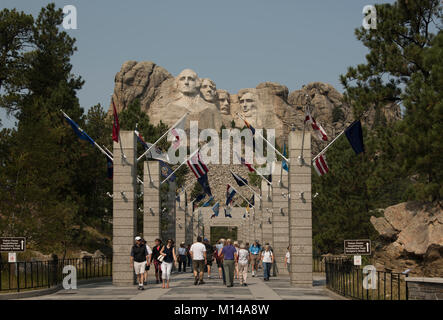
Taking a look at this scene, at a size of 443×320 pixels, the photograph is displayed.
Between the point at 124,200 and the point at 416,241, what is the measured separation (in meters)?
12.1

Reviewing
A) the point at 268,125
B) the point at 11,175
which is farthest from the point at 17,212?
the point at 268,125

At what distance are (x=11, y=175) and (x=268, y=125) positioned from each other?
15804cm

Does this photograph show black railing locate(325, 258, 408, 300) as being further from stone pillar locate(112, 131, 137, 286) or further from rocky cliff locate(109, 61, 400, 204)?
rocky cliff locate(109, 61, 400, 204)

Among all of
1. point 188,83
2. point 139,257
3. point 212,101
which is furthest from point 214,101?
point 139,257

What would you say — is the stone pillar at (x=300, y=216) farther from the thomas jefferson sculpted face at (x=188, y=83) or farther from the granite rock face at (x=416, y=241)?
the thomas jefferson sculpted face at (x=188, y=83)

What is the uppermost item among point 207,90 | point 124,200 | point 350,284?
point 207,90

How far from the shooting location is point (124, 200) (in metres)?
26.4

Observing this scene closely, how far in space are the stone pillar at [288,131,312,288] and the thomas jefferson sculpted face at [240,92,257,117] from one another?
167069 millimetres

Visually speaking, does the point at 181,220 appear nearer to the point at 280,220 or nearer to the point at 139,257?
the point at 280,220

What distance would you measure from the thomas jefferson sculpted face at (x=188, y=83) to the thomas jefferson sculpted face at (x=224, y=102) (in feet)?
63.0

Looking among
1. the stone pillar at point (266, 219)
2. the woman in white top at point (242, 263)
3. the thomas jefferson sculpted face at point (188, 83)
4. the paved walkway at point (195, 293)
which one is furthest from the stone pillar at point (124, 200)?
the thomas jefferson sculpted face at point (188, 83)

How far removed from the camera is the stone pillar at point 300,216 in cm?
2520
